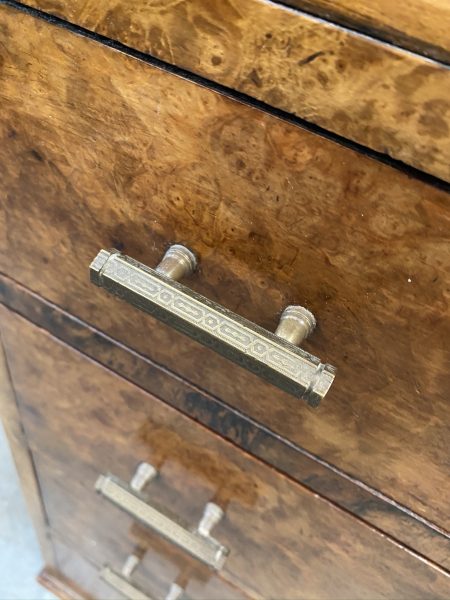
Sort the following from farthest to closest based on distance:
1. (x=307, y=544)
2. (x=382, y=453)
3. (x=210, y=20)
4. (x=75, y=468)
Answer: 1. (x=75, y=468)
2. (x=307, y=544)
3. (x=382, y=453)
4. (x=210, y=20)

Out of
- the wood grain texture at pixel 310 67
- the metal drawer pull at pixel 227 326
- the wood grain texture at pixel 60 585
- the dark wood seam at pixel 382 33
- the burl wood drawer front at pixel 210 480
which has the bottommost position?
the wood grain texture at pixel 60 585

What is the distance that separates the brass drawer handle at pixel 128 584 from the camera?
2.12ft

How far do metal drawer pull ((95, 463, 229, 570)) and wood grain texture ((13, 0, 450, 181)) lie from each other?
36 cm

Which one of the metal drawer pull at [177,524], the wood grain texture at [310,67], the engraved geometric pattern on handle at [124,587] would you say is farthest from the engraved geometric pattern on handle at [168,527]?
the wood grain texture at [310,67]

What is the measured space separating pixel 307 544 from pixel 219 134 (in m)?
0.33

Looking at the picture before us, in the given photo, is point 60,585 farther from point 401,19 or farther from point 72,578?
point 401,19

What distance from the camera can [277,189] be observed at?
27cm

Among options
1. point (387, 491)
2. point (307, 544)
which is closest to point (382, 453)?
point (387, 491)

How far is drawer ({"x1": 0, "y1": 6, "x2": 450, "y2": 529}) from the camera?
259 millimetres

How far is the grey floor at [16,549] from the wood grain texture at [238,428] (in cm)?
68

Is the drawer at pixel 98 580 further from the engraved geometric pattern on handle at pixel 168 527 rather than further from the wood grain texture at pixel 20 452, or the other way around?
the engraved geometric pattern on handle at pixel 168 527

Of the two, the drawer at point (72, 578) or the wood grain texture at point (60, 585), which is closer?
the drawer at point (72, 578)

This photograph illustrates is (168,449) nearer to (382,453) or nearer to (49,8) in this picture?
(382,453)

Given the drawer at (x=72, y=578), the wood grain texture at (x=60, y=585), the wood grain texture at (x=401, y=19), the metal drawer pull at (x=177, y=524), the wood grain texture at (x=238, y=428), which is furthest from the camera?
the wood grain texture at (x=60, y=585)
